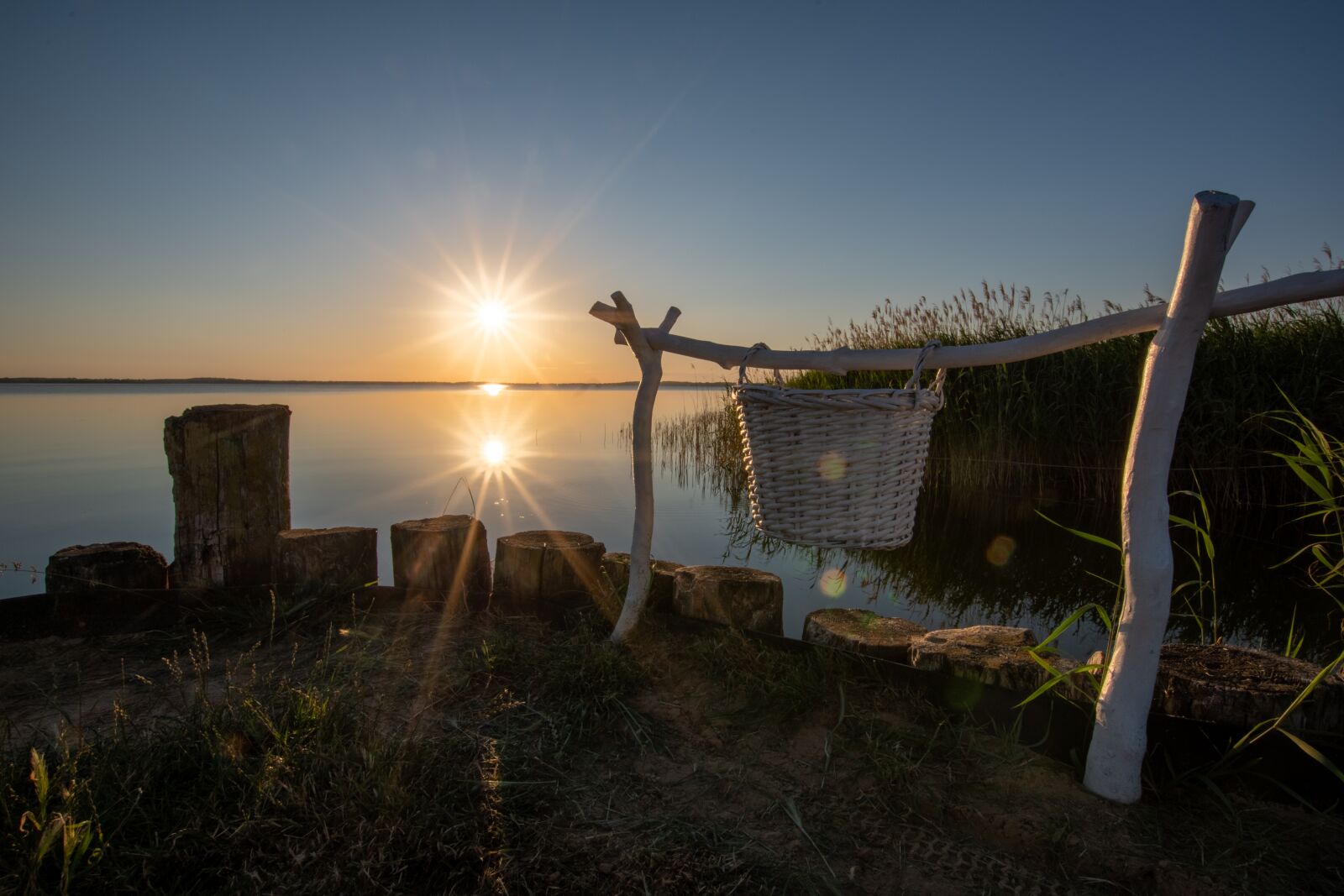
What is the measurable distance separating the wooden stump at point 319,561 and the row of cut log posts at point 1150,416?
9.50ft

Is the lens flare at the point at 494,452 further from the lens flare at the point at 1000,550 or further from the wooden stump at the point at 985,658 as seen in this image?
the wooden stump at the point at 985,658

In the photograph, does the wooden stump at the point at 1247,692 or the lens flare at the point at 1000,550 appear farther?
the lens flare at the point at 1000,550

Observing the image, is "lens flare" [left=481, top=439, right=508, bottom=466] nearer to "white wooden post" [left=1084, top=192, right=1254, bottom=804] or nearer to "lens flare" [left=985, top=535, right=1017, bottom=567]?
"lens flare" [left=985, top=535, right=1017, bottom=567]

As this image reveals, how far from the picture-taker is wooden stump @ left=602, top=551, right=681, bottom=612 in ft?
11.0

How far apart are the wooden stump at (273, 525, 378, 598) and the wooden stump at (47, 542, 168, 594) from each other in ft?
2.01

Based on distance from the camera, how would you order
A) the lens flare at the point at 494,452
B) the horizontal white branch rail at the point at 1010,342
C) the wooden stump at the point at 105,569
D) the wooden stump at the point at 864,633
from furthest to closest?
the lens flare at the point at 494,452
the wooden stump at the point at 105,569
the wooden stump at the point at 864,633
the horizontal white branch rail at the point at 1010,342

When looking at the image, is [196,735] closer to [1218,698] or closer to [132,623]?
[132,623]

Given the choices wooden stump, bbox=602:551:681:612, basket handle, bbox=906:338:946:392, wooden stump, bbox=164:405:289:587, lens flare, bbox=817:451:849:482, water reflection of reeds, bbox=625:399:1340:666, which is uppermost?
basket handle, bbox=906:338:946:392

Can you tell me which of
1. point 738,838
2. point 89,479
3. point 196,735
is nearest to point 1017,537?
point 738,838

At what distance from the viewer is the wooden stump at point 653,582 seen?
3.37m

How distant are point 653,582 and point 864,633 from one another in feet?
3.46

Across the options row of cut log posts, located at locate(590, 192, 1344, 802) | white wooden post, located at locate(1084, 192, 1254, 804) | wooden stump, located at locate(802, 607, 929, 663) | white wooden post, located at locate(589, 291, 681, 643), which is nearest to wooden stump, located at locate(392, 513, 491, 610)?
white wooden post, located at locate(589, 291, 681, 643)

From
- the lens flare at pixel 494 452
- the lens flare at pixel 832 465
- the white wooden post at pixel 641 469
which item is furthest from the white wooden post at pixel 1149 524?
the lens flare at pixel 494 452

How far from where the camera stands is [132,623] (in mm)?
3244
